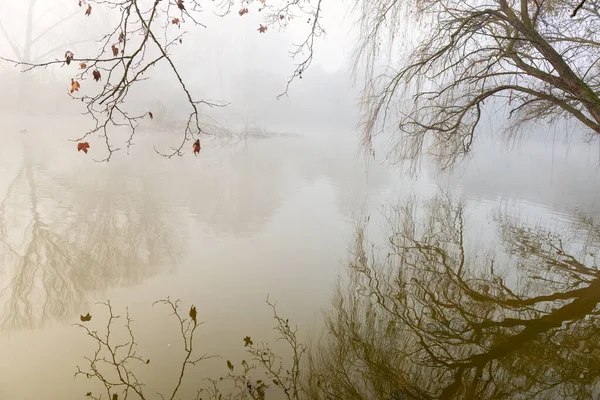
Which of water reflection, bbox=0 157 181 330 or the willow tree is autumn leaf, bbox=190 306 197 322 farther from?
the willow tree

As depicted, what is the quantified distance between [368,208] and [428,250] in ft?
7.88

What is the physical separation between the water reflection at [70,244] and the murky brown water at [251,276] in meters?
0.02

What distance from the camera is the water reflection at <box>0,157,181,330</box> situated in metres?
3.21

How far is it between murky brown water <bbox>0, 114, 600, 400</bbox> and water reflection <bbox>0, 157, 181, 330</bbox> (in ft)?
0.07

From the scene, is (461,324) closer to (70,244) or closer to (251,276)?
(251,276)

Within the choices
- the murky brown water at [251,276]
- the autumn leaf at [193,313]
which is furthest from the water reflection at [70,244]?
the autumn leaf at [193,313]

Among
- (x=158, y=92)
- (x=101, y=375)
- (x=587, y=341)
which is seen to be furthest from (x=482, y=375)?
(x=158, y=92)

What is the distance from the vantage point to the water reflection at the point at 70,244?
3.21 metres

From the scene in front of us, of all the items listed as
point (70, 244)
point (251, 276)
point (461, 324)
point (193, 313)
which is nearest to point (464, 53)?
point (461, 324)

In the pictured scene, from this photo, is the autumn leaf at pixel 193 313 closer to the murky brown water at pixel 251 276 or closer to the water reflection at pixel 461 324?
the murky brown water at pixel 251 276

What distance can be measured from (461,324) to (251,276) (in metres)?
2.05

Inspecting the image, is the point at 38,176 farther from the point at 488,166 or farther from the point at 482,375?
the point at 488,166

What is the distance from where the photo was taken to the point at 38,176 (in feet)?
25.1

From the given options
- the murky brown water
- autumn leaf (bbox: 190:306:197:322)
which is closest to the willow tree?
the murky brown water
